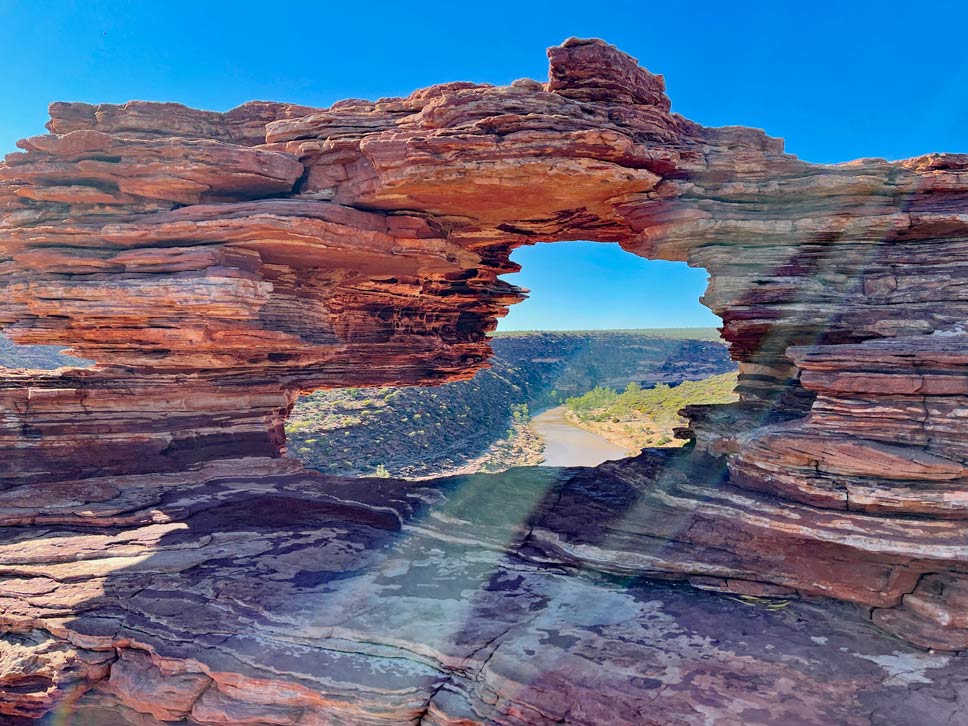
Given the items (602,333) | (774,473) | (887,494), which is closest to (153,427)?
(774,473)

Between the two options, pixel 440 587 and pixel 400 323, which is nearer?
pixel 440 587

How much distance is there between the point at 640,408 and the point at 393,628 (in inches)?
3738

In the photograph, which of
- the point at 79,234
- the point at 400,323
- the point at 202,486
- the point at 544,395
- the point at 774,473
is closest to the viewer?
the point at 774,473

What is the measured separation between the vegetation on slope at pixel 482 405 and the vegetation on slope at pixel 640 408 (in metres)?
11.0

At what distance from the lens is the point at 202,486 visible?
17625mm

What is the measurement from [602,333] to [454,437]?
338 ft

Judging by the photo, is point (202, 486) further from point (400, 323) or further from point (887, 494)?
point (887, 494)

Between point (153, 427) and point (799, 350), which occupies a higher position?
point (799, 350)

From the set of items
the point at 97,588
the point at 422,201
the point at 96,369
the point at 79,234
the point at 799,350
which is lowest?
the point at 97,588

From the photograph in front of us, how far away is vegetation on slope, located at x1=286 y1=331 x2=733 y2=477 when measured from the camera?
2253 inches

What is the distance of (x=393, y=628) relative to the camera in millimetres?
12195

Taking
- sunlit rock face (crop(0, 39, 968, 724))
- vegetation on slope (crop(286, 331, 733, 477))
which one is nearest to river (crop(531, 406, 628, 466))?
vegetation on slope (crop(286, 331, 733, 477))

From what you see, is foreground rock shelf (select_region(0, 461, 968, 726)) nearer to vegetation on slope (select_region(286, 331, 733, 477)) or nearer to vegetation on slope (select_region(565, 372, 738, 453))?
vegetation on slope (select_region(286, 331, 733, 477))

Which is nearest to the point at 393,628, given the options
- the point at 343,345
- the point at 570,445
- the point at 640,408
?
the point at 343,345
